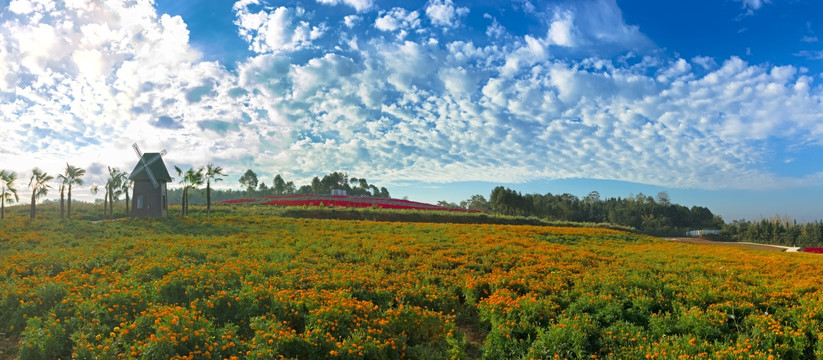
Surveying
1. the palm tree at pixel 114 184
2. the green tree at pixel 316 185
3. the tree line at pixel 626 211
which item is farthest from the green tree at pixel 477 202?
the palm tree at pixel 114 184

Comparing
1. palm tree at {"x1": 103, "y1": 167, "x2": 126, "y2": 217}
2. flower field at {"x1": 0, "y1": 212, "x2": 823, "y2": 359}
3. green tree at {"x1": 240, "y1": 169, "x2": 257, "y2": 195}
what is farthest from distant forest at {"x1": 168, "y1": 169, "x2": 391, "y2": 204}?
flower field at {"x1": 0, "y1": 212, "x2": 823, "y2": 359}

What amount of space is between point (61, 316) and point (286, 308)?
4.77m

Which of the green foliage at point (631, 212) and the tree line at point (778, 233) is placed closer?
the tree line at point (778, 233)

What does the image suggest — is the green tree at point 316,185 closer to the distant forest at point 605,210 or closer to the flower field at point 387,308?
the distant forest at point 605,210

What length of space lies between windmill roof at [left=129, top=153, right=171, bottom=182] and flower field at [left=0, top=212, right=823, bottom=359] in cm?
2632

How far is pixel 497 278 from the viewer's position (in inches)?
481

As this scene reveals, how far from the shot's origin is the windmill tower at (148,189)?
3900 cm

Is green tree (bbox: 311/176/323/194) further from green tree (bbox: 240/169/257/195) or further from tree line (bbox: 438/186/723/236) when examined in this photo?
tree line (bbox: 438/186/723/236)

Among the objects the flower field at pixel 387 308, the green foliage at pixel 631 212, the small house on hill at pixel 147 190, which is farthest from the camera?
the green foliage at pixel 631 212

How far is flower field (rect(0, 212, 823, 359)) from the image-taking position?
291 inches

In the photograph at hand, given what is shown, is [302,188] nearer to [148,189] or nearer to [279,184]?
[279,184]

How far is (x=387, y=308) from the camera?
9.94 meters

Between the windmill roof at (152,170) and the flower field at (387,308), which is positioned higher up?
the windmill roof at (152,170)

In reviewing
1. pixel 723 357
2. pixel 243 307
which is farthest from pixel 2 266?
pixel 723 357
